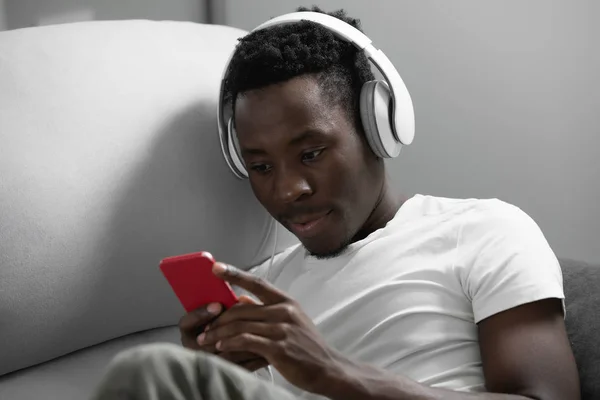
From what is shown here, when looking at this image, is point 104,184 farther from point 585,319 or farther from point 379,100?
point 585,319

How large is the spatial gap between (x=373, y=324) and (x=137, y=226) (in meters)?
0.37

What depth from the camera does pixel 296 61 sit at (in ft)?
3.74

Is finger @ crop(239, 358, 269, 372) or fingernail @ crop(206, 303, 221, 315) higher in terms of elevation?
fingernail @ crop(206, 303, 221, 315)

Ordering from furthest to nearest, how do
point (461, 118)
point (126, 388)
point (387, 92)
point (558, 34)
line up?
1. point (461, 118)
2. point (558, 34)
3. point (387, 92)
4. point (126, 388)

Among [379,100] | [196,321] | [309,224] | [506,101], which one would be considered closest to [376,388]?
[196,321]

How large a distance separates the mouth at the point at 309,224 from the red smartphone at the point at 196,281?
254 millimetres

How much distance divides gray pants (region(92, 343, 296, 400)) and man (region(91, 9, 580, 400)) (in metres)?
0.18

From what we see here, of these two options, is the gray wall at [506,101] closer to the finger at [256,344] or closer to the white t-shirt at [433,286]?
the white t-shirt at [433,286]

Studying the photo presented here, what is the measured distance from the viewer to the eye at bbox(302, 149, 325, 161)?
1.12m

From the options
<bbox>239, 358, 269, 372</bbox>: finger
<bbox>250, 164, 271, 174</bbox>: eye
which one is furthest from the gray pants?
<bbox>250, 164, 271, 174</bbox>: eye

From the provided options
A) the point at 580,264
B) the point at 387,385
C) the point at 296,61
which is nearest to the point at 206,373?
the point at 387,385

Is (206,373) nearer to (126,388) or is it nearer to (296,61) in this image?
(126,388)

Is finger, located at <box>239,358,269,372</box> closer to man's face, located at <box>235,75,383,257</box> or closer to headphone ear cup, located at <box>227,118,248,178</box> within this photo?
man's face, located at <box>235,75,383,257</box>

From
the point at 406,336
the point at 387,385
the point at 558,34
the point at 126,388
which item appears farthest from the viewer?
the point at 558,34
